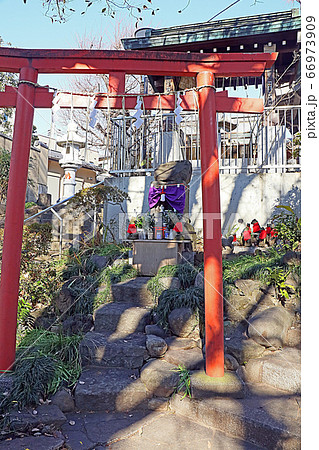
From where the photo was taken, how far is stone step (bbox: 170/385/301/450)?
3014 mm

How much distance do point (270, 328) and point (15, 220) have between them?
3.46 meters


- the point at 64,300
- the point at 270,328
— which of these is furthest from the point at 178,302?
the point at 64,300

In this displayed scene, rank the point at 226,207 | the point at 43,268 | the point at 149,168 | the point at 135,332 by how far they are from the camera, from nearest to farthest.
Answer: the point at 135,332 → the point at 43,268 → the point at 226,207 → the point at 149,168

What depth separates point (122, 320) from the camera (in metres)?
5.17

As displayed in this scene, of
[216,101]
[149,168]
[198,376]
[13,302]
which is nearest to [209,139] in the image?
[216,101]

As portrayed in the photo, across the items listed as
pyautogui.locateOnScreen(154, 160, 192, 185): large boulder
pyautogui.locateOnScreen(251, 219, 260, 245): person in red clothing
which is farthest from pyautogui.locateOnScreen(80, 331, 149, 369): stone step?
pyautogui.locateOnScreen(251, 219, 260, 245): person in red clothing

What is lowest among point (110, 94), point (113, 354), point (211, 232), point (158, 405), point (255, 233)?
point (158, 405)

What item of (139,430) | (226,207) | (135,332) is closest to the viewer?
(139,430)

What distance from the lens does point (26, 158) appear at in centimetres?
426

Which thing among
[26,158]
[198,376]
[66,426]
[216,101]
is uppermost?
[216,101]

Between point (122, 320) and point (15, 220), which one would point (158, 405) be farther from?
point (15, 220)

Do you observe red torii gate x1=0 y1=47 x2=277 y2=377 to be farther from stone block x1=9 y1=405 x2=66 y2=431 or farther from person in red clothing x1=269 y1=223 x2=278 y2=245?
person in red clothing x1=269 y1=223 x2=278 y2=245

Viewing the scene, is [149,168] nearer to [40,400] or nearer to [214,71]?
[214,71]
